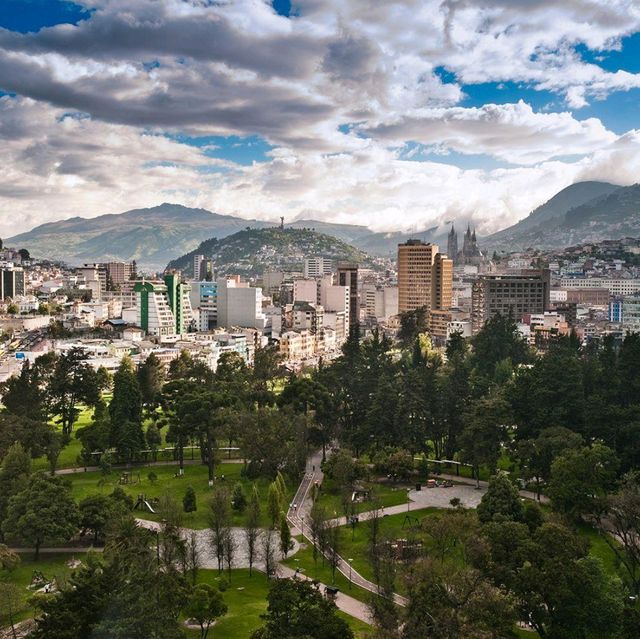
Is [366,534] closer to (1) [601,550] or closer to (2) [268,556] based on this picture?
(2) [268,556]

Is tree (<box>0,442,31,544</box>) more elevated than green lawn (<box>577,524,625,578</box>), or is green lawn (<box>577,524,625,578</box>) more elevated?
tree (<box>0,442,31,544</box>)

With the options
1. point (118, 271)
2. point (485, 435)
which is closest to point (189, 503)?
point (485, 435)

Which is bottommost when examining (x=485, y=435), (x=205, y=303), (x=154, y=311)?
(x=485, y=435)

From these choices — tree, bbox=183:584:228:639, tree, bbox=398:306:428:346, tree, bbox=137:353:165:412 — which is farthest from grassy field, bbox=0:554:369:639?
tree, bbox=398:306:428:346

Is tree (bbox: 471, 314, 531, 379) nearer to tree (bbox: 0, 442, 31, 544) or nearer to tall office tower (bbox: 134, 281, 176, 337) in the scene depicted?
tree (bbox: 0, 442, 31, 544)

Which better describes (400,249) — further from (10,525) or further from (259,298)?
(10,525)
